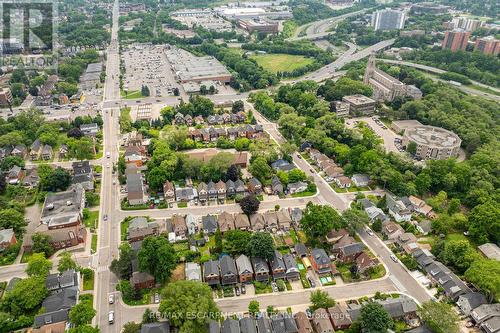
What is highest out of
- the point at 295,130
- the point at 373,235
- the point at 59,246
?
the point at 295,130

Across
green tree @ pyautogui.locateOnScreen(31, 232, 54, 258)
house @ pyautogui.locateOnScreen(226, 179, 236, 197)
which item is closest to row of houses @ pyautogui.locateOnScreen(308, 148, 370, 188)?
house @ pyautogui.locateOnScreen(226, 179, 236, 197)

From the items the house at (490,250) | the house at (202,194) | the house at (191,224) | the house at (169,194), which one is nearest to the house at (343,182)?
the house at (490,250)

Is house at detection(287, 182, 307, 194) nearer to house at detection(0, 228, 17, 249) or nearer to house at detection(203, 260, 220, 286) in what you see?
house at detection(203, 260, 220, 286)

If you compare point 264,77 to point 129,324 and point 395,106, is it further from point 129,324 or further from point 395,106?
point 129,324

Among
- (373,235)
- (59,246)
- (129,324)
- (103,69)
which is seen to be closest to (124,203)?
(59,246)

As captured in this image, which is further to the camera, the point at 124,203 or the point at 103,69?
the point at 103,69

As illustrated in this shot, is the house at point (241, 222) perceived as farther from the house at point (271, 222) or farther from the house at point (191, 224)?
the house at point (191, 224)
